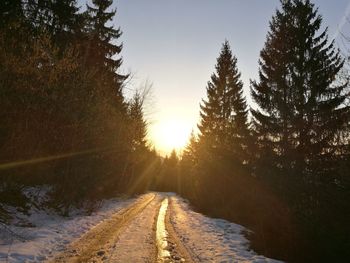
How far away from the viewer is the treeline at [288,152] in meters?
12.1

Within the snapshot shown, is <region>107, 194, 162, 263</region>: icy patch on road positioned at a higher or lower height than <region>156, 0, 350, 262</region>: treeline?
lower

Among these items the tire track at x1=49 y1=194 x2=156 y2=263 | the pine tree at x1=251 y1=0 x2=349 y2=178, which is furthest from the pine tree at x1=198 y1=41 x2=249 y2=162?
the tire track at x1=49 y1=194 x2=156 y2=263

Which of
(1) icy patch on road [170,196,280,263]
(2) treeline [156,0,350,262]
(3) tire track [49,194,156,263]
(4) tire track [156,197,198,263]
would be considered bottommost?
(3) tire track [49,194,156,263]

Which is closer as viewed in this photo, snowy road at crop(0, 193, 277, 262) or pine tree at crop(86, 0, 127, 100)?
snowy road at crop(0, 193, 277, 262)

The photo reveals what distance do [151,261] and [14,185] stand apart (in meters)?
6.45

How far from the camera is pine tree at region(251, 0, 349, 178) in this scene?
1981 centimetres

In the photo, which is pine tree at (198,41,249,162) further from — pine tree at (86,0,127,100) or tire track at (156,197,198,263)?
tire track at (156,197,198,263)

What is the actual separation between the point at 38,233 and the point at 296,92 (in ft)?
54.2

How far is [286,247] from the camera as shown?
12.5m

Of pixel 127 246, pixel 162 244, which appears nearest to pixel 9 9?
pixel 127 246

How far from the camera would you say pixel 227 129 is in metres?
31.1

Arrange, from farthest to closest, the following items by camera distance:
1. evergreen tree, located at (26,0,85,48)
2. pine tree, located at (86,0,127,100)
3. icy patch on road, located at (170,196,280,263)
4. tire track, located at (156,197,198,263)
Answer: pine tree, located at (86,0,127,100) → evergreen tree, located at (26,0,85,48) → icy patch on road, located at (170,196,280,263) → tire track, located at (156,197,198,263)

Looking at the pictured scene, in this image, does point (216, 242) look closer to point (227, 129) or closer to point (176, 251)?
point (176, 251)

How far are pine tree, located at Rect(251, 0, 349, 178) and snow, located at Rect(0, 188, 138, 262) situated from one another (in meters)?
10.7
